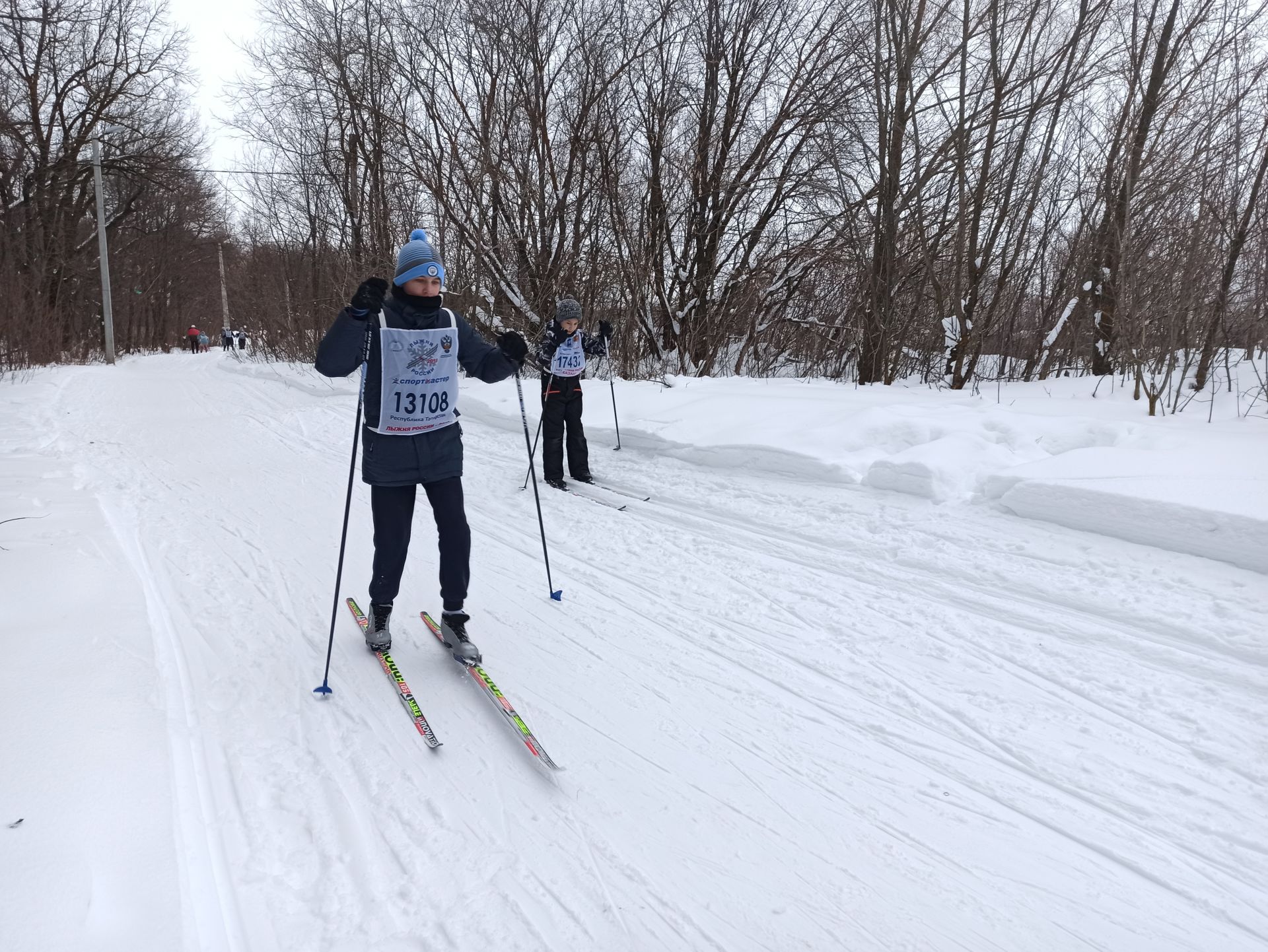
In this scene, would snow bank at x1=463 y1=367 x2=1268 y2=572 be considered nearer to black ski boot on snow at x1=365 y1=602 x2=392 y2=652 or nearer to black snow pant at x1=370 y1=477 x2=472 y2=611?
black snow pant at x1=370 y1=477 x2=472 y2=611

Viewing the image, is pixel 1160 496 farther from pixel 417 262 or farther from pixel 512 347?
pixel 417 262

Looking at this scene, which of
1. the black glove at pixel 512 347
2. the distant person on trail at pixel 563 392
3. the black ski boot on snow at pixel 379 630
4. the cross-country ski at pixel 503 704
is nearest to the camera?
the cross-country ski at pixel 503 704

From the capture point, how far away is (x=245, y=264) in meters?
24.8

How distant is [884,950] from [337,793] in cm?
186

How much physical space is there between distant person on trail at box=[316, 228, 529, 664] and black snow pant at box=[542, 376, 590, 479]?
11.7 feet

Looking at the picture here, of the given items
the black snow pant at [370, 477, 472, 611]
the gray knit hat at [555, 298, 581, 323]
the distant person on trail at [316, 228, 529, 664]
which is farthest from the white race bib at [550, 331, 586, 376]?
the black snow pant at [370, 477, 472, 611]

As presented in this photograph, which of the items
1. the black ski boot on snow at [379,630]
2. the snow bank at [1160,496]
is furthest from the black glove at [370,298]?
the snow bank at [1160,496]

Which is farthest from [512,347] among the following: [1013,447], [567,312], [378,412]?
[1013,447]

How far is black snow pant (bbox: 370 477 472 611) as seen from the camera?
11.0ft

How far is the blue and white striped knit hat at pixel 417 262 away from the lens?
3166 millimetres

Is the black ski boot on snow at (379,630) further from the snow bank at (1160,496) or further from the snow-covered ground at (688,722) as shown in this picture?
the snow bank at (1160,496)

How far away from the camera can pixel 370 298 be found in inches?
115

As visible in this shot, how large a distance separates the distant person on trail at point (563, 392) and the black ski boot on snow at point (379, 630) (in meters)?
3.55

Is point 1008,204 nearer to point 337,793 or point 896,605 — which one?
point 896,605
